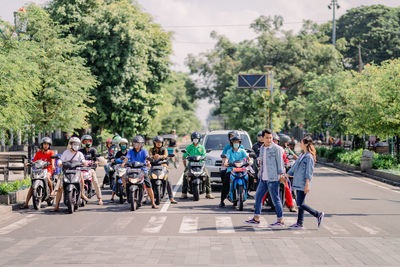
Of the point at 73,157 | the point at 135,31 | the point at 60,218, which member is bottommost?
the point at 60,218

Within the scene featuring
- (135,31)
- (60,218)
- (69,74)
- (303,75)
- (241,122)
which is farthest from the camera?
(303,75)

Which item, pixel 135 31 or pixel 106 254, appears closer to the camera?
pixel 106 254

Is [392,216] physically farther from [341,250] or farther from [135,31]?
[135,31]

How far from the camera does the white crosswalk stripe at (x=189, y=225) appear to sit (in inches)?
385

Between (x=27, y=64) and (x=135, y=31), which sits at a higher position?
(x=135, y=31)

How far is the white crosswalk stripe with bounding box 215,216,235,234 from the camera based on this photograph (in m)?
9.75

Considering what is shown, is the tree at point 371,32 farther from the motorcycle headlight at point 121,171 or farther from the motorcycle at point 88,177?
the motorcycle headlight at point 121,171

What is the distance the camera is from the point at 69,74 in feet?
73.0

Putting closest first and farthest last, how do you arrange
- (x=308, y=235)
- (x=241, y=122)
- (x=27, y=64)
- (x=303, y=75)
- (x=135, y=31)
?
(x=308, y=235)
(x=27, y=64)
(x=135, y=31)
(x=241, y=122)
(x=303, y=75)

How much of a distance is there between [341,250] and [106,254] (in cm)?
348

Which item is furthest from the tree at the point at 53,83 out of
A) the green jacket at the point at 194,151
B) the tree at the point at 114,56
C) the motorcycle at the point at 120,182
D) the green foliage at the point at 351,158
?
the green foliage at the point at 351,158

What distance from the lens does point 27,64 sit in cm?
1628

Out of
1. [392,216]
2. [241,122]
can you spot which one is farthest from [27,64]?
[241,122]

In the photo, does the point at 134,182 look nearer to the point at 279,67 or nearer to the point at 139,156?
the point at 139,156
